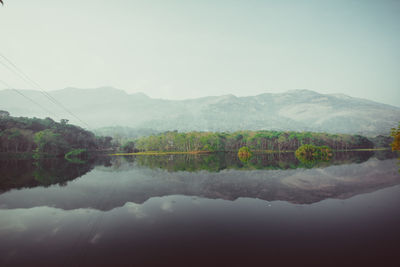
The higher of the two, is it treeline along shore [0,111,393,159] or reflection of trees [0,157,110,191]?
treeline along shore [0,111,393,159]

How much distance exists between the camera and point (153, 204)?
932 inches

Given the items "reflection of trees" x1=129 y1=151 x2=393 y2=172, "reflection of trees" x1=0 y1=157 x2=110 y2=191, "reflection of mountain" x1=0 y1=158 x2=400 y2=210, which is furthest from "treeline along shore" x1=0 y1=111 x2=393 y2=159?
"reflection of mountain" x1=0 y1=158 x2=400 y2=210

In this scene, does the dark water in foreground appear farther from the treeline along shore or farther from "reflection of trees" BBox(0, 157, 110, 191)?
the treeline along shore

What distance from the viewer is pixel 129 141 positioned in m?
160

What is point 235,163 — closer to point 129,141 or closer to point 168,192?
point 168,192

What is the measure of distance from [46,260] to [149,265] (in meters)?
5.98

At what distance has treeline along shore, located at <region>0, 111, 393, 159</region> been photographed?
10025 cm

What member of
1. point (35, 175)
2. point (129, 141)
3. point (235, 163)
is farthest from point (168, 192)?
point (129, 141)

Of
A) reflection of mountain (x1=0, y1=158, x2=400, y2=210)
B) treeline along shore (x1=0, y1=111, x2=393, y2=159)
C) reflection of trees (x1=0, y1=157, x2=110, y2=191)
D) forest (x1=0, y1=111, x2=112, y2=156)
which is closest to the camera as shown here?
reflection of mountain (x1=0, y1=158, x2=400, y2=210)

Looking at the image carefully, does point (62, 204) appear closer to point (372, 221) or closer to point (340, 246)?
point (340, 246)

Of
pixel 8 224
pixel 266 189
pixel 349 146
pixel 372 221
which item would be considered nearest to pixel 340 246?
pixel 372 221

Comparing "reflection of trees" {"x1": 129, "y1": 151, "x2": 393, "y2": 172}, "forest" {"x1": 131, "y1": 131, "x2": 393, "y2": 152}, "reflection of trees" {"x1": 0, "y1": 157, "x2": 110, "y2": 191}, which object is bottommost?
"reflection of trees" {"x1": 129, "y1": 151, "x2": 393, "y2": 172}

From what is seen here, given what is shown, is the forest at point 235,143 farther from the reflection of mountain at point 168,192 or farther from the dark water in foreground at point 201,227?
the dark water in foreground at point 201,227

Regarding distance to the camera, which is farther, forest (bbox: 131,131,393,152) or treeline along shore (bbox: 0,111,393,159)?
forest (bbox: 131,131,393,152)
